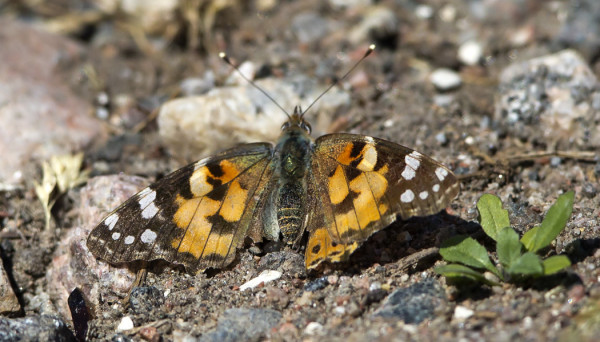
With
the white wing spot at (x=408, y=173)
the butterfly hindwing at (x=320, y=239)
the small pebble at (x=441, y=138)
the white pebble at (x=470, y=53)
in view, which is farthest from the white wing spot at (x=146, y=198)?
the white pebble at (x=470, y=53)

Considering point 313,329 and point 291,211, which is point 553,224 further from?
point 291,211

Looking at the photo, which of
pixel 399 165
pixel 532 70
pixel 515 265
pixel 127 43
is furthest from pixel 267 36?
pixel 515 265

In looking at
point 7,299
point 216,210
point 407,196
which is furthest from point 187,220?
point 407,196

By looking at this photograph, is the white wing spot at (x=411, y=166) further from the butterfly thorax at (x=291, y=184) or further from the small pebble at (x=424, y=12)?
the small pebble at (x=424, y=12)

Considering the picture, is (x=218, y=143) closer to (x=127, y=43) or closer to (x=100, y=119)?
(x=100, y=119)

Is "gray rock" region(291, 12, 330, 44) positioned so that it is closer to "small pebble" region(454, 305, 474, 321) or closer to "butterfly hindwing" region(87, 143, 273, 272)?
"butterfly hindwing" region(87, 143, 273, 272)

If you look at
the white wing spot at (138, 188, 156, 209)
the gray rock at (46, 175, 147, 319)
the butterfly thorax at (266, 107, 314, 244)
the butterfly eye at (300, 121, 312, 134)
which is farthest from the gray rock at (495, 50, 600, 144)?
the gray rock at (46, 175, 147, 319)

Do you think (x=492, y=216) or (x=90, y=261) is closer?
(x=492, y=216)
